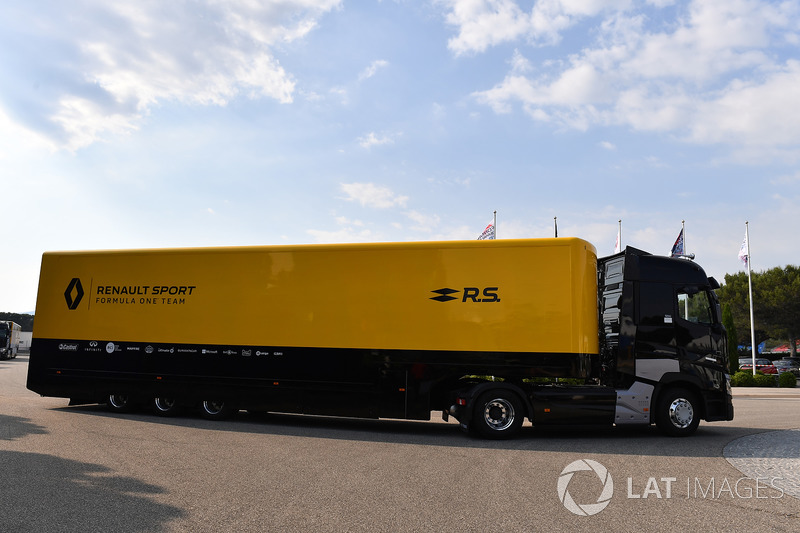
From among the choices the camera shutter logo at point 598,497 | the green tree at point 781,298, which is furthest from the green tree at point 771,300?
the camera shutter logo at point 598,497

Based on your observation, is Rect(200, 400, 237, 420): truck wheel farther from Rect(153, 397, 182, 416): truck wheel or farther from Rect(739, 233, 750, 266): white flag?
Rect(739, 233, 750, 266): white flag

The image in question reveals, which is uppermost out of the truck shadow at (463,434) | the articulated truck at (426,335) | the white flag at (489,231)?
the white flag at (489,231)

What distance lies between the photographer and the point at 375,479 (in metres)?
6.98

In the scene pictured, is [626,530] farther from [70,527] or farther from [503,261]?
[503,261]

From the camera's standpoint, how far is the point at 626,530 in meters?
5.14

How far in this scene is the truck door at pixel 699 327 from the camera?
11.0 meters

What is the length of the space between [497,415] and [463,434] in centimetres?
106

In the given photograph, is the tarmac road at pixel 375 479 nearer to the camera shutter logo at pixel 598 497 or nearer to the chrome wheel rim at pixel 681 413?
the camera shutter logo at pixel 598 497

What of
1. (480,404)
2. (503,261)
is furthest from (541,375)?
(503,261)

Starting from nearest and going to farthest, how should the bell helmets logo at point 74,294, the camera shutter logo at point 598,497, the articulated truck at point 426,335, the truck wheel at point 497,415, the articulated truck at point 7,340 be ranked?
1. the camera shutter logo at point 598,497
2. the truck wheel at point 497,415
3. the articulated truck at point 426,335
4. the bell helmets logo at point 74,294
5. the articulated truck at point 7,340

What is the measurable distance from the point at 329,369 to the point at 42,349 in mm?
6673

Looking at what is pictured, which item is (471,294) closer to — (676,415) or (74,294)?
(676,415)

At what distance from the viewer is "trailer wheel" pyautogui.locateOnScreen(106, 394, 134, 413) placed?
12742 millimetres

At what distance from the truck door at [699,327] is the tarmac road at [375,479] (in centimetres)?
150
